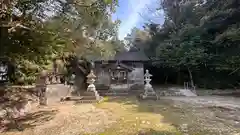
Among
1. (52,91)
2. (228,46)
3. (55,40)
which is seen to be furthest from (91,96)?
(228,46)

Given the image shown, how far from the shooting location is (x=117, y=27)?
10.8 meters

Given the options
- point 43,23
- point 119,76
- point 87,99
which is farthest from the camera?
point 119,76

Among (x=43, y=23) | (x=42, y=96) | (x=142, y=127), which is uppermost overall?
(x=43, y=23)

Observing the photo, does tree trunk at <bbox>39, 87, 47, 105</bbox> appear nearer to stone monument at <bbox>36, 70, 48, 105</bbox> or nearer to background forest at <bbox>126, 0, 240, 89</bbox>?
stone monument at <bbox>36, 70, 48, 105</bbox>

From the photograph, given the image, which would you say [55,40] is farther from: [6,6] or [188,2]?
[188,2]

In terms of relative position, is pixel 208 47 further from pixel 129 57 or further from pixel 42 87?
pixel 42 87

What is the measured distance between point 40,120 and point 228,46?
47.1 ft

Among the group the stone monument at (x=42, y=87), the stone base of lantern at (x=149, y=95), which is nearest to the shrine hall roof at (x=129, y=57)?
the stone base of lantern at (x=149, y=95)

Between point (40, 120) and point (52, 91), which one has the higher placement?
point (52, 91)

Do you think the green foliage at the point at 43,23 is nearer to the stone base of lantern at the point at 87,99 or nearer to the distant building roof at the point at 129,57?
the stone base of lantern at the point at 87,99

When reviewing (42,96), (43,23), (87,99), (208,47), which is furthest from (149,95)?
(208,47)

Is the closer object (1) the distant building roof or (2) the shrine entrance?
(2) the shrine entrance

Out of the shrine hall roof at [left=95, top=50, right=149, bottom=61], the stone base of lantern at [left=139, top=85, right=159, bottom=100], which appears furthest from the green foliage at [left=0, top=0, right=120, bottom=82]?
the shrine hall roof at [left=95, top=50, right=149, bottom=61]

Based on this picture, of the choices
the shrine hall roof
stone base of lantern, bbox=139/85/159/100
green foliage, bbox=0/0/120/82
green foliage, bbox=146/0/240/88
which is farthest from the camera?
the shrine hall roof
